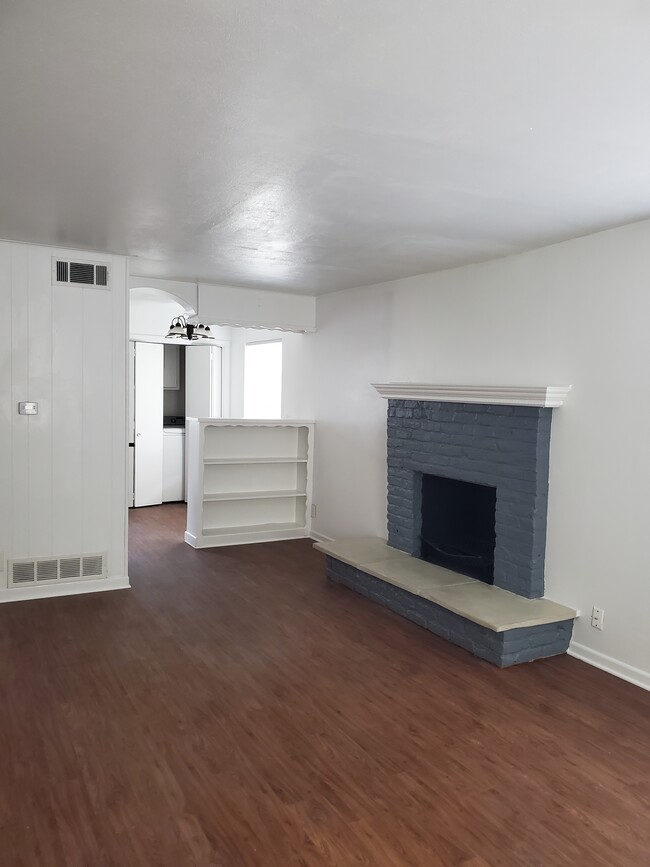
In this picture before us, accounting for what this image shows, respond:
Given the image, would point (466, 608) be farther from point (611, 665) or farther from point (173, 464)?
point (173, 464)

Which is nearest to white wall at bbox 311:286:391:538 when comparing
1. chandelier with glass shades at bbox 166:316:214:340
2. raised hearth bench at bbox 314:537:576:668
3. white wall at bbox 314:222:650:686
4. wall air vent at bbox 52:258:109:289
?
white wall at bbox 314:222:650:686

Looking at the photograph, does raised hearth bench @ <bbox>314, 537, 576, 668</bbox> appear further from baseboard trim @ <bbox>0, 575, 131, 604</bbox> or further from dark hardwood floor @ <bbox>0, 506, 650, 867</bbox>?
baseboard trim @ <bbox>0, 575, 131, 604</bbox>

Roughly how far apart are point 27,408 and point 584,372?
12.1ft

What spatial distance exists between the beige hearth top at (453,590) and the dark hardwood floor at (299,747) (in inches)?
10.6

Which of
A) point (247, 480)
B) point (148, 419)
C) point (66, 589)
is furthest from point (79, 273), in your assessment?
point (148, 419)

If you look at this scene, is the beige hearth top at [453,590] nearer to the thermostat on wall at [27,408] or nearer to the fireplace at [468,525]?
the fireplace at [468,525]

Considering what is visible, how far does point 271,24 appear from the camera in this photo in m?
1.69

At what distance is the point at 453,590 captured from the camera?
13.9ft

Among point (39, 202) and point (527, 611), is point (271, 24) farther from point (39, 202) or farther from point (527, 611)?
point (527, 611)

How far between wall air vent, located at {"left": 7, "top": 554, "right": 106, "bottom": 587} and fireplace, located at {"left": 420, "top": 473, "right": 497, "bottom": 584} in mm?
2463

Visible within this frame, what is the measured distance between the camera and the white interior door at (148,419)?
8414mm

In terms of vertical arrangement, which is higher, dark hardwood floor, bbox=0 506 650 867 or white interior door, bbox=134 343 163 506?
white interior door, bbox=134 343 163 506

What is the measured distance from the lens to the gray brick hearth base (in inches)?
149

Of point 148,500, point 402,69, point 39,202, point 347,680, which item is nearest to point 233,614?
point 347,680
